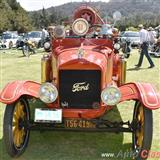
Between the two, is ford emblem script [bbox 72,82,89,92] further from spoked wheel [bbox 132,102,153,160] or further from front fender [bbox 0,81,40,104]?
spoked wheel [bbox 132,102,153,160]

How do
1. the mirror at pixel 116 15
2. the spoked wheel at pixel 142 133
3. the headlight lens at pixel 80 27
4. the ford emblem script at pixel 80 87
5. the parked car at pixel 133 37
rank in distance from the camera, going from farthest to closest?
1. the parked car at pixel 133 37
2. the mirror at pixel 116 15
3. the headlight lens at pixel 80 27
4. the ford emblem script at pixel 80 87
5. the spoked wheel at pixel 142 133

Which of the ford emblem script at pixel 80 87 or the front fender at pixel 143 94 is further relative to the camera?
the ford emblem script at pixel 80 87

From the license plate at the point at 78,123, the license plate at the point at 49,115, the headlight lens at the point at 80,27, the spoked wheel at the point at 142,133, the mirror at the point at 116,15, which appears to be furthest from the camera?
the mirror at the point at 116,15

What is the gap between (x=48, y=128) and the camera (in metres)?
5.26

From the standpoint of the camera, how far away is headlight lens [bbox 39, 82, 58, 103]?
5.04 meters

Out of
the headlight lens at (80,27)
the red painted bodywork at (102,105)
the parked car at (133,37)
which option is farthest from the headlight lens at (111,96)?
A: the parked car at (133,37)

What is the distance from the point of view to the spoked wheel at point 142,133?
15.9 ft

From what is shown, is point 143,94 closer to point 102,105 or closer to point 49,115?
point 102,105

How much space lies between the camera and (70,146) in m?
5.68

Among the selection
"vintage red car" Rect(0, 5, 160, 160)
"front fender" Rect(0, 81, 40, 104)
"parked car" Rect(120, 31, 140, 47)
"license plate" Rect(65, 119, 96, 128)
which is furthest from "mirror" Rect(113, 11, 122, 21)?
"parked car" Rect(120, 31, 140, 47)

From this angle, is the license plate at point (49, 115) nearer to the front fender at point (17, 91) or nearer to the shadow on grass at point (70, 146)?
the front fender at point (17, 91)

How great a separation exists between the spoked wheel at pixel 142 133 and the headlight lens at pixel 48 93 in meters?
1.20

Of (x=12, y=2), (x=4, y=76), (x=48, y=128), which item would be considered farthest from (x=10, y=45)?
(x=12, y=2)

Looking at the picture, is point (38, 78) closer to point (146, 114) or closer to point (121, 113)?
point (121, 113)
